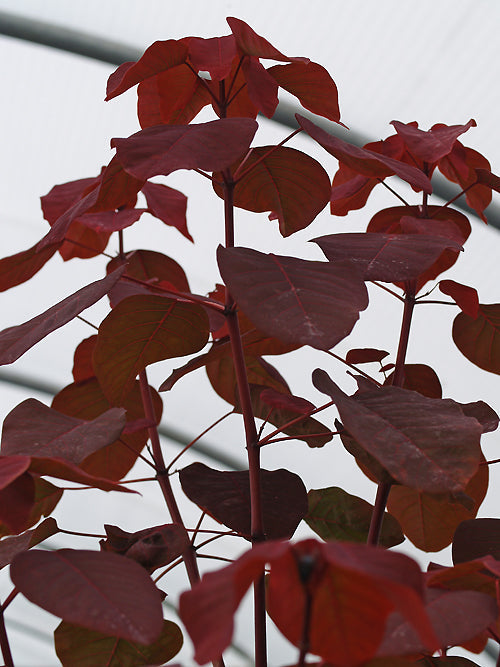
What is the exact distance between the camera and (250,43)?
30.4 inches

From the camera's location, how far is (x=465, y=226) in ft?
3.93

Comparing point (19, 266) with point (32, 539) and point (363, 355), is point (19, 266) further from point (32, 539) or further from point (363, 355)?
point (363, 355)

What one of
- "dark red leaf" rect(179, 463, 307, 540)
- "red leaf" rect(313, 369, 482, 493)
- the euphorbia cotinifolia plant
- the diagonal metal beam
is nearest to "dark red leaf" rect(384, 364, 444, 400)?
the euphorbia cotinifolia plant

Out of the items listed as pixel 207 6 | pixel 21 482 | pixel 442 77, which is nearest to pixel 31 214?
pixel 207 6

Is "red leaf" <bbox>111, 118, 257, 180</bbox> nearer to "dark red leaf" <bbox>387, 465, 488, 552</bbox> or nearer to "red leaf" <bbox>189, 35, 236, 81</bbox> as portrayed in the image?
"red leaf" <bbox>189, 35, 236, 81</bbox>

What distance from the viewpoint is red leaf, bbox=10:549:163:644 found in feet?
1.57

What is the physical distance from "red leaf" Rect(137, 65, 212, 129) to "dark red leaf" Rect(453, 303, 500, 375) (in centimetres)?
52

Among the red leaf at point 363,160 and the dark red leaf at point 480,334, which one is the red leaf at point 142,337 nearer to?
the red leaf at point 363,160

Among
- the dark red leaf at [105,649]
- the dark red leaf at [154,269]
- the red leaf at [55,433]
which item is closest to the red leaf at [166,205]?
the dark red leaf at [154,269]

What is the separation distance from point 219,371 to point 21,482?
0.64 m

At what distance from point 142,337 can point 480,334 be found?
1.82 feet

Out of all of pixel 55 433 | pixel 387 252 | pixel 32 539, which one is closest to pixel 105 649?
pixel 32 539

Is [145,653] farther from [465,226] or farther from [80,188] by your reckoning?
[465,226]

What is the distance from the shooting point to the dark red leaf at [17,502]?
534 mm
